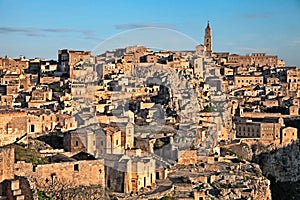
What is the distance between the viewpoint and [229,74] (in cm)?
4719

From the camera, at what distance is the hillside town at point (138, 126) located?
13359 millimetres

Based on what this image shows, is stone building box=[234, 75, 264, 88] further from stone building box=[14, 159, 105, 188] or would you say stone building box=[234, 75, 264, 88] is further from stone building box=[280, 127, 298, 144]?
stone building box=[14, 159, 105, 188]

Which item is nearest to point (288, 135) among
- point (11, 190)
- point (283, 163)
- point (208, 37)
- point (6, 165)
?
point (283, 163)

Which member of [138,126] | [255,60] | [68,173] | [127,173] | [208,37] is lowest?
[127,173]

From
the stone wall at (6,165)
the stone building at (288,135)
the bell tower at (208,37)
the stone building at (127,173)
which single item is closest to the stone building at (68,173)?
the stone building at (127,173)

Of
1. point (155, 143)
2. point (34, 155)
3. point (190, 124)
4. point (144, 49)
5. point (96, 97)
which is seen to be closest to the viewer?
point (34, 155)

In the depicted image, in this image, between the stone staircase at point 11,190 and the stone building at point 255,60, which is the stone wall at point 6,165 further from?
the stone building at point 255,60

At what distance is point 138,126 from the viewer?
21188 millimetres

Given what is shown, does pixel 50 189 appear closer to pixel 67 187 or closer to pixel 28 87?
pixel 67 187

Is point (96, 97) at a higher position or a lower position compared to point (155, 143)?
higher

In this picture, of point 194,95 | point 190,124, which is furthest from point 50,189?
point 194,95

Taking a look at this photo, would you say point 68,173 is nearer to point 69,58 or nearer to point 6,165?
point 6,165

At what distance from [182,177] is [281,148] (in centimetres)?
1245

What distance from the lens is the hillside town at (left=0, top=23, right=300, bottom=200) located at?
43.8 feet
